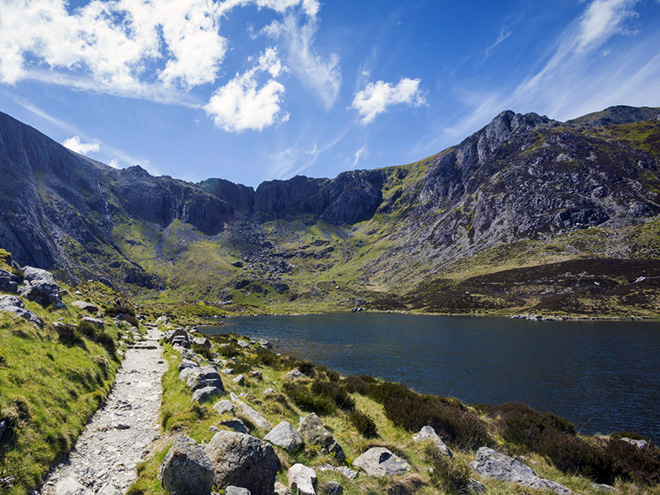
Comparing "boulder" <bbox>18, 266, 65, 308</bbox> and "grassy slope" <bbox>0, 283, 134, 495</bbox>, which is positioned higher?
"boulder" <bbox>18, 266, 65, 308</bbox>

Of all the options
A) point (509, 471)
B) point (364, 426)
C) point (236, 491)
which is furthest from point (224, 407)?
point (509, 471)

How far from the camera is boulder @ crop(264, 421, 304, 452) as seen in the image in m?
11.9

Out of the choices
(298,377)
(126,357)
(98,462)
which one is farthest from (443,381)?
(98,462)

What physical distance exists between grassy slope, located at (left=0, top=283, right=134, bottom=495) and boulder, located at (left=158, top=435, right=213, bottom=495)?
3560mm

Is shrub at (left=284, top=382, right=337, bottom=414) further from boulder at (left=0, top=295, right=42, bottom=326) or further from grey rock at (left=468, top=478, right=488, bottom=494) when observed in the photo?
boulder at (left=0, top=295, right=42, bottom=326)

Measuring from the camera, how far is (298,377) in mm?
27438

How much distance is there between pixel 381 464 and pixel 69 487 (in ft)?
33.6

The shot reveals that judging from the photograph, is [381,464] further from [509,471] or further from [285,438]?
[509,471]

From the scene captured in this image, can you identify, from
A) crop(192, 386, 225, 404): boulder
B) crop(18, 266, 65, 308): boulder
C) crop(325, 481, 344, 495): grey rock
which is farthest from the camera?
crop(18, 266, 65, 308): boulder

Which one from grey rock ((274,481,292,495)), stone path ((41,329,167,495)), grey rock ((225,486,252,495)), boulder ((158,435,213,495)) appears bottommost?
grey rock ((274,481,292,495))

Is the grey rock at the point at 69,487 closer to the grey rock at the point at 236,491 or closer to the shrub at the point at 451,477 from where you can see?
the grey rock at the point at 236,491

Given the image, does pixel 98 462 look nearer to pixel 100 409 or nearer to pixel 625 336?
pixel 100 409

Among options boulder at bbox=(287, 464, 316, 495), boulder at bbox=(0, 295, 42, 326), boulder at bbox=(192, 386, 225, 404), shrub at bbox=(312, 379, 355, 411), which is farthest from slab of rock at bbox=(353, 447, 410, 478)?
boulder at bbox=(0, 295, 42, 326)

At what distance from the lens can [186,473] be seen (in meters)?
7.64
